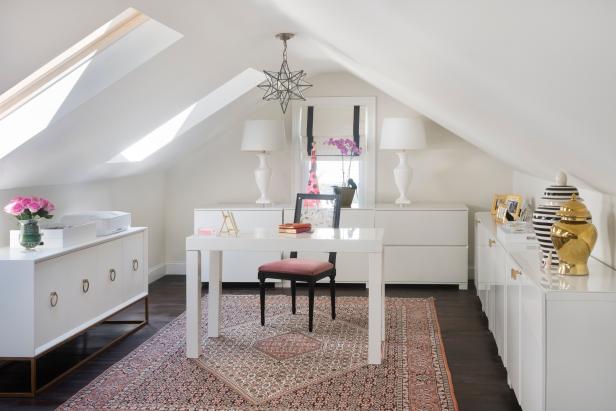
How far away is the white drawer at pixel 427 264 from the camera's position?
584 cm

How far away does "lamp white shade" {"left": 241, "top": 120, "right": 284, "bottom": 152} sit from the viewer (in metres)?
5.91

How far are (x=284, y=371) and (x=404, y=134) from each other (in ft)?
9.72

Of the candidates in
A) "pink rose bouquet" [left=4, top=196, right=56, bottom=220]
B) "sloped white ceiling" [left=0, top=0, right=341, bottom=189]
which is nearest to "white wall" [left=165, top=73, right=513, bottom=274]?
"sloped white ceiling" [left=0, top=0, right=341, bottom=189]

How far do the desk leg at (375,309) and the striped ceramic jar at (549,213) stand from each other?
1.04 metres

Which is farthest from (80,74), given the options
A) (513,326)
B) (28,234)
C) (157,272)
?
(157,272)

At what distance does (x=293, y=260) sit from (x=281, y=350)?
2.56 feet

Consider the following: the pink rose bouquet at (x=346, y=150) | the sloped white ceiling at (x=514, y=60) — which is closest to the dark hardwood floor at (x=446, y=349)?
the pink rose bouquet at (x=346, y=150)

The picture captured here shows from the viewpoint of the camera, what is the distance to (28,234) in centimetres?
349

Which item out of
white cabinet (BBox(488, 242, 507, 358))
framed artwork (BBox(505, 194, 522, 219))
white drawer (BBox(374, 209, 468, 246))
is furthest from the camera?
white drawer (BBox(374, 209, 468, 246))

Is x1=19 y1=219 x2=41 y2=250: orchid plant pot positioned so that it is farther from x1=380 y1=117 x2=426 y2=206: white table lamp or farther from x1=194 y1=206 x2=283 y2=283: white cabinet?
x1=380 y1=117 x2=426 y2=206: white table lamp

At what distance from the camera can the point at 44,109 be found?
345cm

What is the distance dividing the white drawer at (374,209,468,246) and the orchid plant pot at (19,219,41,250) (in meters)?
3.13

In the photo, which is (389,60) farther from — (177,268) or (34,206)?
(177,268)

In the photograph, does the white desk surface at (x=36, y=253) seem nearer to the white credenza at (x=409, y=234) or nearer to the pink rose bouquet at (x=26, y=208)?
the pink rose bouquet at (x=26, y=208)
